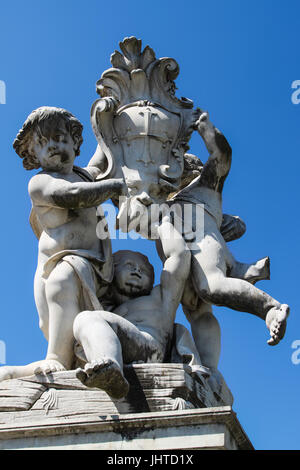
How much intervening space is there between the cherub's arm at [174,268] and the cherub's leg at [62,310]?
2.77 feet

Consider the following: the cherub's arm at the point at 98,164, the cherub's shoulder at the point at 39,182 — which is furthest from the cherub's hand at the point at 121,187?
the cherub's arm at the point at 98,164

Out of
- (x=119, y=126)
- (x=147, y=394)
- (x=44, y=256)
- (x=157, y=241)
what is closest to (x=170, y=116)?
(x=119, y=126)

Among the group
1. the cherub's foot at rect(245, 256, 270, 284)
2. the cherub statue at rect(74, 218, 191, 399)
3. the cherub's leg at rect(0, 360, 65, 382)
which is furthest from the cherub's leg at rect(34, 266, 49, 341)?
the cherub's foot at rect(245, 256, 270, 284)

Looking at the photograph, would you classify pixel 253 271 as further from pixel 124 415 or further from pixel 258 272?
pixel 124 415

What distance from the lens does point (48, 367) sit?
6.85 metres

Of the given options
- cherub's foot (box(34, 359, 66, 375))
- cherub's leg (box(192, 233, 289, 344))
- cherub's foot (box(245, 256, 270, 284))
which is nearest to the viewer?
cherub's foot (box(34, 359, 66, 375))

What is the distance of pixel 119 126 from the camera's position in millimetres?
8500

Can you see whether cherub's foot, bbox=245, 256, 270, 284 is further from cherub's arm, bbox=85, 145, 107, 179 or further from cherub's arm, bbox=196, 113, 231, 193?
cherub's arm, bbox=85, 145, 107, 179

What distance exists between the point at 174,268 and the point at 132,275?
1.38 ft

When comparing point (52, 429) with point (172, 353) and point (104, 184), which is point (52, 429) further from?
point (104, 184)

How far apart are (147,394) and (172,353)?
35.2 inches

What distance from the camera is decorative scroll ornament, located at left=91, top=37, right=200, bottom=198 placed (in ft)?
27.4

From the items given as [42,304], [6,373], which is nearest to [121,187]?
[42,304]

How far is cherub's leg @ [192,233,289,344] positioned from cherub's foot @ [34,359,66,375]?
152cm
